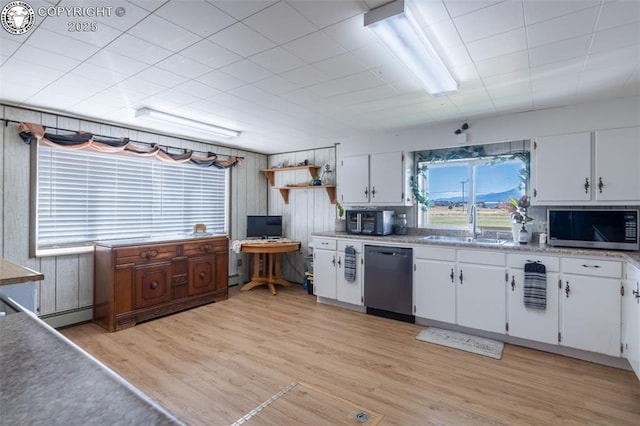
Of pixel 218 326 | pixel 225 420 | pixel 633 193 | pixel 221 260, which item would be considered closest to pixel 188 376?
pixel 225 420

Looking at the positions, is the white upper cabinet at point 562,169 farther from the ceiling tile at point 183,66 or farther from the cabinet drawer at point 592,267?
the ceiling tile at point 183,66

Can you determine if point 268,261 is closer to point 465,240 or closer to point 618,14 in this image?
point 465,240

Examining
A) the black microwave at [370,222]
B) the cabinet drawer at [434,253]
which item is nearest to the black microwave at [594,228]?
the cabinet drawer at [434,253]

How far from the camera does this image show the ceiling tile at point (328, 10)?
5.32 feet

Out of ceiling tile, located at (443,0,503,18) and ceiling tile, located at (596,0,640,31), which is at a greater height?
ceiling tile, located at (443,0,503,18)

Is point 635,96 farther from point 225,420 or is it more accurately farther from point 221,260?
point 221,260

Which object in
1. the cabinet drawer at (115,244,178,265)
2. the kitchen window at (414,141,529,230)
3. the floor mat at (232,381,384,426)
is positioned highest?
the kitchen window at (414,141,529,230)

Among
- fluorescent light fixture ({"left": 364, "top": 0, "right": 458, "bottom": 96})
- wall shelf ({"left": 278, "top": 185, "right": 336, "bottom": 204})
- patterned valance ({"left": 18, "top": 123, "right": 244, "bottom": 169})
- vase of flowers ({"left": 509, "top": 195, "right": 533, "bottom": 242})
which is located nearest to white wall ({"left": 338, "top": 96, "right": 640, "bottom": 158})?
wall shelf ({"left": 278, "top": 185, "right": 336, "bottom": 204})

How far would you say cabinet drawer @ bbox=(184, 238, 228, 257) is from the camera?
4.21 meters

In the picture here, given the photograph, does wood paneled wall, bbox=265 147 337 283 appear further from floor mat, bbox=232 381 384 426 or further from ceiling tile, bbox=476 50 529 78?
floor mat, bbox=232 381 384 426

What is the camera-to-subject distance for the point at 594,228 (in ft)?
9.66

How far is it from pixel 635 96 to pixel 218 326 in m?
4.79

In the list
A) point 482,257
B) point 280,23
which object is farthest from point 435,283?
point 280,23

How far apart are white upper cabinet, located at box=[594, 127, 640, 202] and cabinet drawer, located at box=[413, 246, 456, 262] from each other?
4.72 feet
